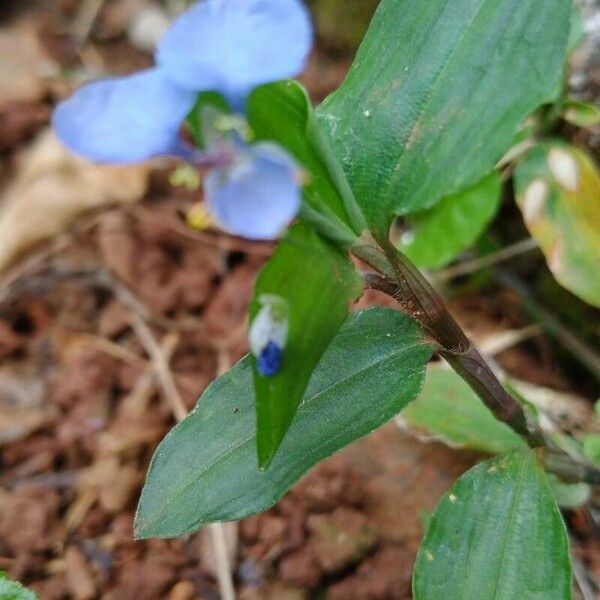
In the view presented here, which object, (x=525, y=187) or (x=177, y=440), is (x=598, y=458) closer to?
(x=525, y=187)

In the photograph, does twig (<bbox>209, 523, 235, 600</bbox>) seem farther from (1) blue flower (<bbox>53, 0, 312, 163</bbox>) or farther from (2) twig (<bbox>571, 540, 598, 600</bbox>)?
(1) blue flower (<bbox>53, 0, 312, 163</bbox>)

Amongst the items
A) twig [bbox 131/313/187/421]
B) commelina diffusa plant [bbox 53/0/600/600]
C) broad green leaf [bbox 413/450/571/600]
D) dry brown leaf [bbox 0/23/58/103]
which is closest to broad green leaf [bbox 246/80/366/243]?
commelina diffusa plant [bbox 53/0/600/600]

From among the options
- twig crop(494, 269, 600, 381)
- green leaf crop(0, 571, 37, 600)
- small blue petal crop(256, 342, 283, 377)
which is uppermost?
small blue petal crop(256, 342, 283, 377)

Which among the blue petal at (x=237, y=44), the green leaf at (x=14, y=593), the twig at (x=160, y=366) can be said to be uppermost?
the blue petal at (x=237, y=44)

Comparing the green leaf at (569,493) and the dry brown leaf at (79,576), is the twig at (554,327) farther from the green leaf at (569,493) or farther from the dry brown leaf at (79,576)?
the dry brown leaf at (79,576)

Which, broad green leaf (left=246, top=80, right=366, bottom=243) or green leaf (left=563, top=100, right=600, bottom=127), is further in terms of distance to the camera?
green leaf (left=563, top=100, right=600, bottom=127)

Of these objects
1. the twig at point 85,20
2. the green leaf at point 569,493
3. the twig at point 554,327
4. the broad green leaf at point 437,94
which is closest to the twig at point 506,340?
the twig at point 554,327
